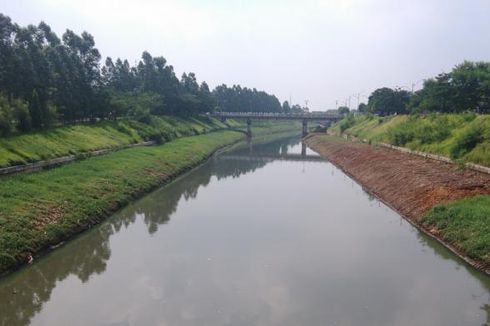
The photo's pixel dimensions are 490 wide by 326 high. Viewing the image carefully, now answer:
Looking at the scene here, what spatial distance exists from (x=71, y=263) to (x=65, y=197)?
20.6 ft

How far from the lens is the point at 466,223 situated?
20500mm

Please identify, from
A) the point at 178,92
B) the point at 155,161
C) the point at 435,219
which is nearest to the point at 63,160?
the point at 155,161

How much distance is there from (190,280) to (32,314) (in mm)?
5098

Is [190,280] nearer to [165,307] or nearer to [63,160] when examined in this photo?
[165,307]

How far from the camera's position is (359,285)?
16406 millimetres

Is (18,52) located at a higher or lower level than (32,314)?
higher

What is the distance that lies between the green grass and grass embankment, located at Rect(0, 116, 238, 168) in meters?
23.9

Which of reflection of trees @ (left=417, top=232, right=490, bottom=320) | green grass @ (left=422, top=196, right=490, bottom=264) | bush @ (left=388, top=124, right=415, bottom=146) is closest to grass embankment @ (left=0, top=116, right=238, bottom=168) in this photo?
reflection of trees @ (left=417, top=232, right=490, bottom=320)

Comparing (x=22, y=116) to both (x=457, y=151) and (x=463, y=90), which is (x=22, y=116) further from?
→ (x=463, y=90)

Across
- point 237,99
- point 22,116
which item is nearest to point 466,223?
point 22,116

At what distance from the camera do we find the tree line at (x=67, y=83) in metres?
41.7

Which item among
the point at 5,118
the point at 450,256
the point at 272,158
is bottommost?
the point at 272,158

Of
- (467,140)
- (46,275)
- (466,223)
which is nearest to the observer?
(46,275)

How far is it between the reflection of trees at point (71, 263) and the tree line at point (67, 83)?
13.8 metres
